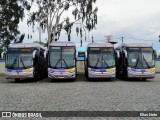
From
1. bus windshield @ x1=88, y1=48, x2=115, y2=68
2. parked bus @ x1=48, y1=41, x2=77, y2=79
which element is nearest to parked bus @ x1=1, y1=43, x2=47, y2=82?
parked bus @ x1=48, y1=41, x2=77, y2=79

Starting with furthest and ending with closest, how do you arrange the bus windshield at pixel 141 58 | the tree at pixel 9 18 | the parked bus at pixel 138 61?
1. the tree at pixel 9 18
2. the bus windshield at pixel 141 58
3. the parked bus at pixel 138 61

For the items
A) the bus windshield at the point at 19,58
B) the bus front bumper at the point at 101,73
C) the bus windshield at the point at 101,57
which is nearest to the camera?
the bus windshield at the point at 19,58

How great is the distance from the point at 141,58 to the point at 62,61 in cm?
673

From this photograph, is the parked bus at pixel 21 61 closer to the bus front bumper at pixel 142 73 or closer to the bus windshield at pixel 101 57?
the bus windshield at pixel 101 57

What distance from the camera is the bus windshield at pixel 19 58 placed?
28.1m

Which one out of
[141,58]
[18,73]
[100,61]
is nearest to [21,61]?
[18,73]

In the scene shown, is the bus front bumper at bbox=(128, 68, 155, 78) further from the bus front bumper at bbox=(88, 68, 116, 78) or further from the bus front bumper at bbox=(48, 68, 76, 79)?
the bus front bumper at bbox=(48, 68, 76, 79)

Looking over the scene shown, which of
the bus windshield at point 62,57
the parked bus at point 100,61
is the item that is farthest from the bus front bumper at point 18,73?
the parked bus at point 100,61

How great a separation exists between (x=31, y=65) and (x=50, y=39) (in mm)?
17551

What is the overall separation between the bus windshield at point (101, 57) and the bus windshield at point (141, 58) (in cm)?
168

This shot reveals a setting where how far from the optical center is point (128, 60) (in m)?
29.6

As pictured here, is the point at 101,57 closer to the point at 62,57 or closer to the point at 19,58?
the point at 62,57

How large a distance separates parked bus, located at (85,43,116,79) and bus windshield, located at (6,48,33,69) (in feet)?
16.2

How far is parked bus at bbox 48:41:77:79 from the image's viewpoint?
28.0 m
